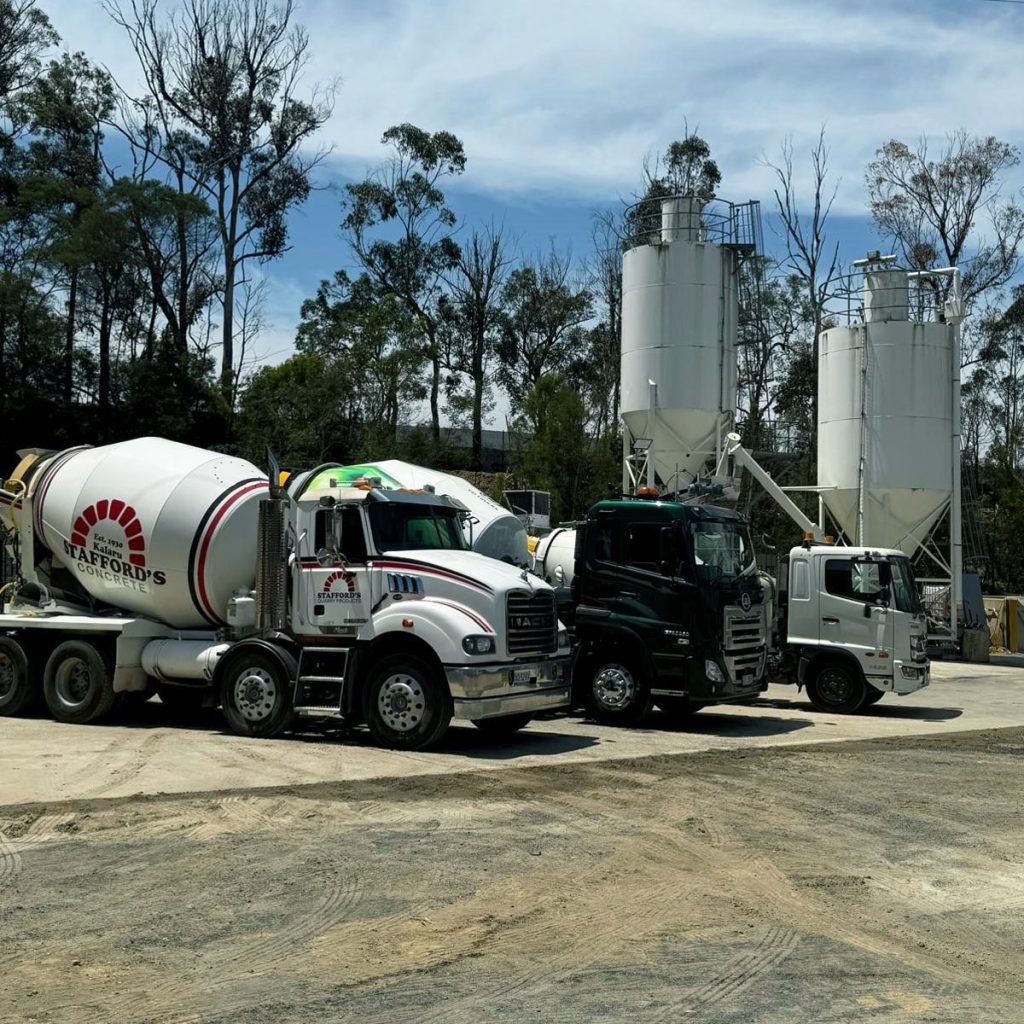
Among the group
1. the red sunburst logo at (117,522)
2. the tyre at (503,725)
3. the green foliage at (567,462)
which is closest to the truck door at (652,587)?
the tyre at (503,725)

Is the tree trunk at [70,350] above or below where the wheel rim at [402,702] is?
above

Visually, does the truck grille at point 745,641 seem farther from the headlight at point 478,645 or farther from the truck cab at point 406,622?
the headlight at point 478,645

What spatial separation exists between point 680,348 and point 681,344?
0.32ft

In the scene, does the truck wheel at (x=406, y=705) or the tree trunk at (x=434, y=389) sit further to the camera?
the tree trunk at (x=434, y=389)

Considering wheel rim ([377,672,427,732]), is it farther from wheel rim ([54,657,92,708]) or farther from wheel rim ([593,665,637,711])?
wheel rim ([54,657,92,708])

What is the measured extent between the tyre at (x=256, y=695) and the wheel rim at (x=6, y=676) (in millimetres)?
3507

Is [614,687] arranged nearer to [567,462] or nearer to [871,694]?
[871,694]

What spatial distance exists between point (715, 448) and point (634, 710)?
13.2m

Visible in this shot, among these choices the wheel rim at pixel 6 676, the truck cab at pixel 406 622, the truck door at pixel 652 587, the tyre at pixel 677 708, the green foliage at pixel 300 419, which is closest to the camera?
the truck cab at pixel 406 622

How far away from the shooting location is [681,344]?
90.1ft

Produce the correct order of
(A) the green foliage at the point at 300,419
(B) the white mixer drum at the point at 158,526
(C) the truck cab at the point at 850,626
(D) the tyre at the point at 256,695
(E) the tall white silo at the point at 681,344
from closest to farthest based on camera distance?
(D) the tyre at the point at 256,695
(B) the white mixer drum at the point at 158,526
(C) the truck cab at the point at 850,626
(E) the tall white silo at the point at 681,344
(A) the green foliage at the point at 300,419

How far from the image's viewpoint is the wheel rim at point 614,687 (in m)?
15.8

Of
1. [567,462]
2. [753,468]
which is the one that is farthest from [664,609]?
[567,462]

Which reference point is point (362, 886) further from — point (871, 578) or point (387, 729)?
point (871, 578)
